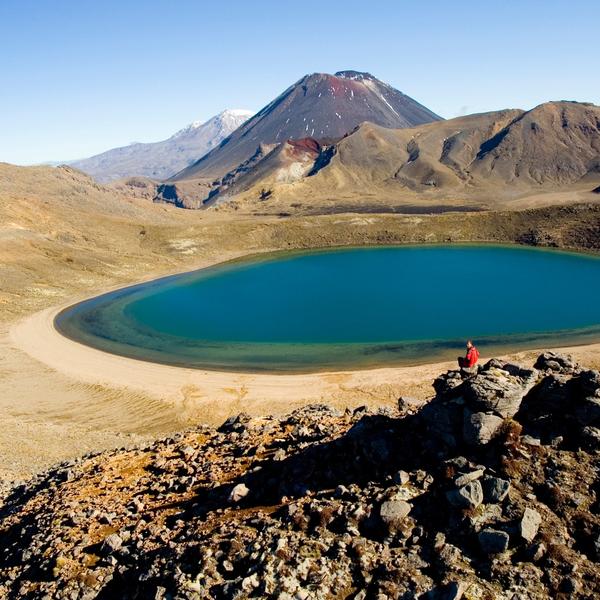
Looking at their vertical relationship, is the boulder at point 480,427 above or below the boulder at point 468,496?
above

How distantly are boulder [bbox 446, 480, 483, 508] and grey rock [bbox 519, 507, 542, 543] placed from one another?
41.4 inches

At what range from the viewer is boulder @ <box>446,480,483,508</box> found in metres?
12.7

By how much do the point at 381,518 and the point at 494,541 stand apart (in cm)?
266

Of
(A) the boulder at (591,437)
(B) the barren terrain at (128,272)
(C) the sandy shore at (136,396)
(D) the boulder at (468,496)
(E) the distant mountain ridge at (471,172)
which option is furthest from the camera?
(E) the distant mountain ridge at (471,172)

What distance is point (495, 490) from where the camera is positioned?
1285cm

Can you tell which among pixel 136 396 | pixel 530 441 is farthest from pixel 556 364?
pixel 136 396

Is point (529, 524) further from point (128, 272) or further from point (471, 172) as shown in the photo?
point (471, 172)

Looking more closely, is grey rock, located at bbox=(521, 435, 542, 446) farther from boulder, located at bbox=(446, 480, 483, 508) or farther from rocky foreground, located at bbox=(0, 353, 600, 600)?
boulder, located at bbox=(446, 480, 483, 508)

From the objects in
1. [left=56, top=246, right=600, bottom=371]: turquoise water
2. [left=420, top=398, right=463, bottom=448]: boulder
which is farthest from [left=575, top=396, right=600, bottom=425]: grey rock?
[left=56, top=246, right=600, bottom=371]: turquoise water

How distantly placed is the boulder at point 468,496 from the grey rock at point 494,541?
32.6 inches

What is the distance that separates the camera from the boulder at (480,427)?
14.2 metres

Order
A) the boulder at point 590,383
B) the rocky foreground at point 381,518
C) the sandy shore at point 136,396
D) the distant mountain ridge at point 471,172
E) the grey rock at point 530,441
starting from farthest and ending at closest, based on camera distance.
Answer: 1. the distant mountain ridge at point 471,172
2. the sandy shore at point 136,396
3. the boulder at point 590,383
4. the grey rock at point 530,441
5. the rocky foreground at point 381,518

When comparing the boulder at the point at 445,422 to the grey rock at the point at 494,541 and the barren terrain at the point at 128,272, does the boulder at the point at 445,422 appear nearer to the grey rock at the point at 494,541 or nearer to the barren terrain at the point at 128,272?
the grey rock at the point at 494,541

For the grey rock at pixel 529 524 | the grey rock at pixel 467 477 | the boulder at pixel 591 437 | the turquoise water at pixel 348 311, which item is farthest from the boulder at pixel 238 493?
the turquoise water at pixel 348 311
